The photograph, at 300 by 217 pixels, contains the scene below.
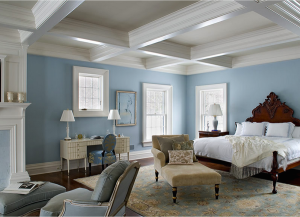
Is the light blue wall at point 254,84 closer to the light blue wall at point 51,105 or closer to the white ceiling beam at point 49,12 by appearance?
the light blue wall at point 51,105

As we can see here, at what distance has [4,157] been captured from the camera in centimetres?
429

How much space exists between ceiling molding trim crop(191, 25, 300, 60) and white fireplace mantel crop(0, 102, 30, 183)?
12.3 feet

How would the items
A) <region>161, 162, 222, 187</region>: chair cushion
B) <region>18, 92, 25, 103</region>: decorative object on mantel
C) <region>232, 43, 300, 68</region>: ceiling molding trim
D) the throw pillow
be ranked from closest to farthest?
<region>161, 162, 222, 187</region>: chair cushion
<region>18, 92, 25, 103</region>: decorative object on mantel
the throw pillow
<region>232, 43, 300, 68</region>: ceiling molding trim

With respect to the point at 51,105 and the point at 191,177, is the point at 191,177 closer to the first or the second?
the point at 191,177

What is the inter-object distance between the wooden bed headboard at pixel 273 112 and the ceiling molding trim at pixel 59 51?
4.47 m

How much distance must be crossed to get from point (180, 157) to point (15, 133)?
2.89 meters

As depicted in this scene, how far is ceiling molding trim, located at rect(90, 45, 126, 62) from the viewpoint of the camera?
17.3ft

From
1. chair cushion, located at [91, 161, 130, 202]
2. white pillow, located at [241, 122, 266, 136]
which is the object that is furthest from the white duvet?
chair cushion, located at [91, 161, 130, 202]

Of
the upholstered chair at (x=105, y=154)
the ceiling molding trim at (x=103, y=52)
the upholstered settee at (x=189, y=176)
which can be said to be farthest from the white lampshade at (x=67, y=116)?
the upholstered settee at (x=189, y=176)

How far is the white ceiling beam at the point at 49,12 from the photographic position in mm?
2910

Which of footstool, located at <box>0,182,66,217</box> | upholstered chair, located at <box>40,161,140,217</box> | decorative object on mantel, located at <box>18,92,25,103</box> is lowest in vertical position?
footstool, located at <box>0,182,66,217</box>

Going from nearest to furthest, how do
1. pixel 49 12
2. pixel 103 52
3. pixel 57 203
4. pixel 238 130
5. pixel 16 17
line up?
pixel 57 203 → pixel 49 12 → pixel 16 17 → pixel 103 52 → pixel 238 130

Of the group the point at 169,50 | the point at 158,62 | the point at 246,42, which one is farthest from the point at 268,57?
the point at 158,62

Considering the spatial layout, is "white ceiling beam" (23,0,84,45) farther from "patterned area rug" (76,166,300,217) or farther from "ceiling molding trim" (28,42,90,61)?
"patterned area rug" (76,166,300,217)
